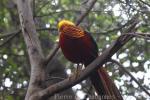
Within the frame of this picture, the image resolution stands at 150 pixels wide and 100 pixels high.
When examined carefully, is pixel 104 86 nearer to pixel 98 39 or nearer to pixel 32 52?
pixel 32 52

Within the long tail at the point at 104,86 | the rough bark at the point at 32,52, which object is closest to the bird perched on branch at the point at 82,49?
the long tail at the point at 104,86

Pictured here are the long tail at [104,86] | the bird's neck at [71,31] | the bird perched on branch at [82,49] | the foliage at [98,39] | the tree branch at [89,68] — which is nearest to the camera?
the tree branch at [89,68]

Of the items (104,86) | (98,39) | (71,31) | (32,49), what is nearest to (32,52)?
(32,49)

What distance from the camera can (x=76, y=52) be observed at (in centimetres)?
369

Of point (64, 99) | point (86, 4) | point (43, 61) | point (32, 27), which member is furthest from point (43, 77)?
point (64, 99)

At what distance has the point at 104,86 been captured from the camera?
343 cm

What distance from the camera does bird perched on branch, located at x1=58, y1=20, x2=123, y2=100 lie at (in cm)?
348

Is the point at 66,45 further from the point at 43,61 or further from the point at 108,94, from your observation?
the point at 108,94

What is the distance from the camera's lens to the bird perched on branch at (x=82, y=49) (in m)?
3.48

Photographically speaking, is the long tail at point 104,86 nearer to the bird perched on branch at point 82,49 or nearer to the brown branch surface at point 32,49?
the bird perched on branch at point 82,49

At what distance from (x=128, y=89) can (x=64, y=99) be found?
923 millimetres

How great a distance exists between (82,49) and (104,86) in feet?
1.43

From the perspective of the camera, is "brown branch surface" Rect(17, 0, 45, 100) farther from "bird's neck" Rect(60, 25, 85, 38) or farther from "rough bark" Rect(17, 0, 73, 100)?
"bird's neck" Rect(60, 25, 85, 38)

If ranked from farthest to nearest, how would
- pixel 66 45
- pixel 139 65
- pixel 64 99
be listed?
pixel 139 65
pixel 64 99
pixel 66 45
